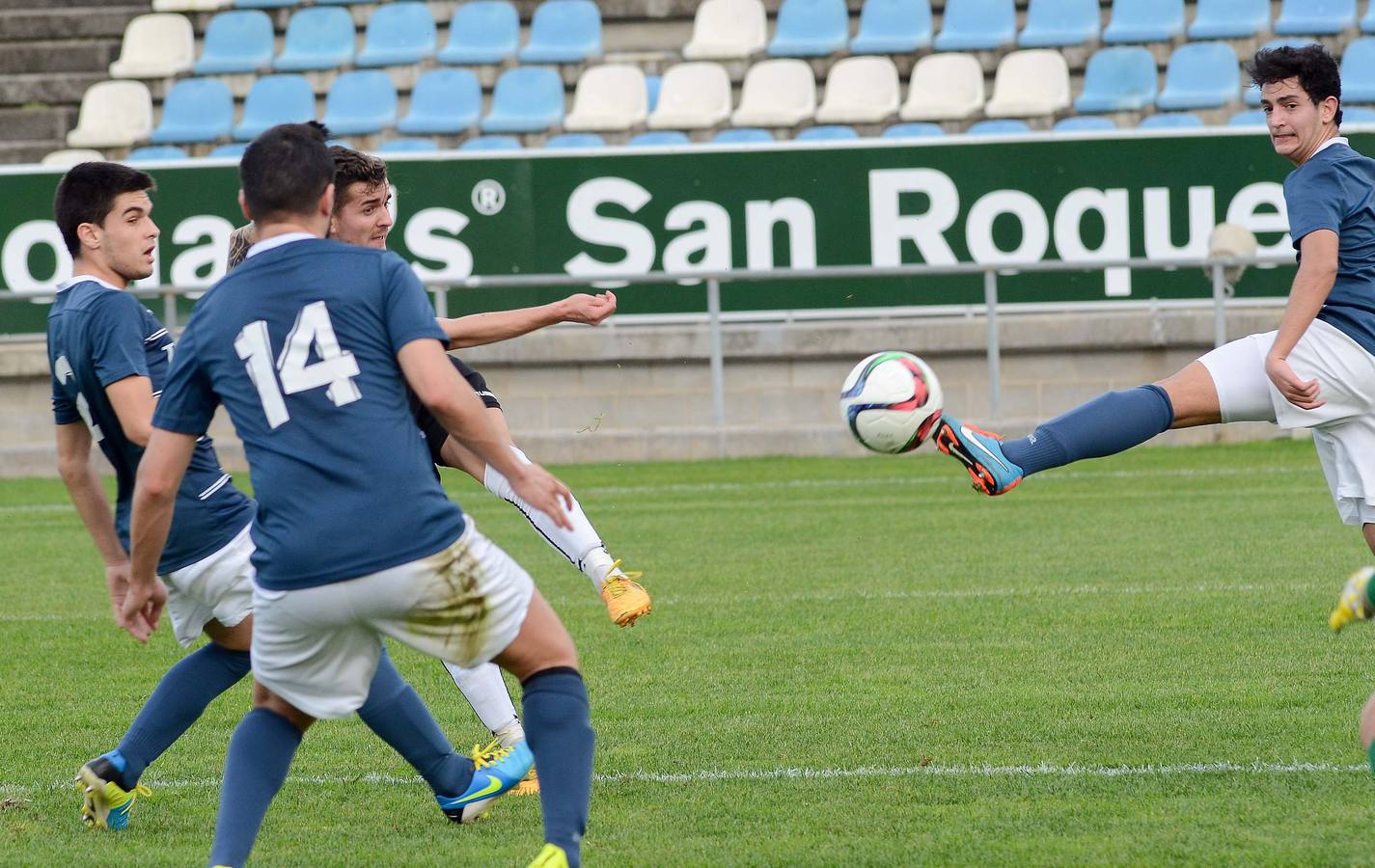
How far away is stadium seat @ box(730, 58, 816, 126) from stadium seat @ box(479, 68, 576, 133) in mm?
1896

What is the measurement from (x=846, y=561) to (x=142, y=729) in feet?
16.8

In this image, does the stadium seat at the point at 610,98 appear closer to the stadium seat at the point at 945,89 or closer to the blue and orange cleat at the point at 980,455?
the stadium seat at the point at 945,89

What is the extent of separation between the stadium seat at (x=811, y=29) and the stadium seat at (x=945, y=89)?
3.71 ft

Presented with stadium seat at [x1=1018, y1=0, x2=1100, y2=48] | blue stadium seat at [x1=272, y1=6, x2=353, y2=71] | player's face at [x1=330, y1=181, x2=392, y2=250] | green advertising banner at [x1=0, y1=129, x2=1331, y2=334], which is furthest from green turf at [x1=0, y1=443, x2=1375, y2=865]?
blue stadium seat at [x1=272, y1=6, x2=353, y2=71]

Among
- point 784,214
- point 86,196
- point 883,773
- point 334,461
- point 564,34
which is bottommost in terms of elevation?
point 883,773

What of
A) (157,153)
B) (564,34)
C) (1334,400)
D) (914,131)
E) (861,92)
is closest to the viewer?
(1334,400)

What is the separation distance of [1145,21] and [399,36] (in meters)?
7.99

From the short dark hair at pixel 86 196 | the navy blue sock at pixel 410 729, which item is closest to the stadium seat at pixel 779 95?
the short dark hair at pixel 86 196

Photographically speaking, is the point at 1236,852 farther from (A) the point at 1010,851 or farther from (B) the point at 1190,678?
(B) the point at 1190,678

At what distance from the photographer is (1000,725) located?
17.7 ft

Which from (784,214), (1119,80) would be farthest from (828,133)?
(1119,80)

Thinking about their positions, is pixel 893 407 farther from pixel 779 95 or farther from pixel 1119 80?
pixel 1119 80

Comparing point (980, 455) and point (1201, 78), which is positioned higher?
point (1201, 78)

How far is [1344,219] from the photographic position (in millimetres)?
4758
